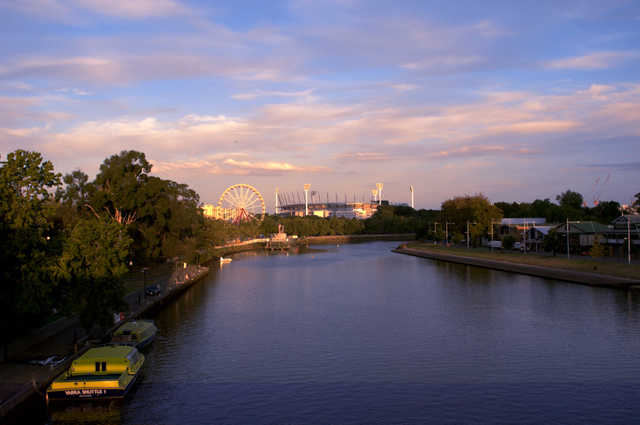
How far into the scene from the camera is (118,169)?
66812 millimetres

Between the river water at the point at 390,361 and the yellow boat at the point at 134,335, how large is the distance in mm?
1098

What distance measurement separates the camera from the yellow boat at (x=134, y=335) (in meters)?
31.0

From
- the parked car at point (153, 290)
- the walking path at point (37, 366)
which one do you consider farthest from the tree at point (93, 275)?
the parked car at point (153, 290)

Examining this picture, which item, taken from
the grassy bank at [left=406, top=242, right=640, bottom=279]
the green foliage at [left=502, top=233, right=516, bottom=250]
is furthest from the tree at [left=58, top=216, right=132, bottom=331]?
the green foliage at [left=502, top=233, right=516, bottom=250]

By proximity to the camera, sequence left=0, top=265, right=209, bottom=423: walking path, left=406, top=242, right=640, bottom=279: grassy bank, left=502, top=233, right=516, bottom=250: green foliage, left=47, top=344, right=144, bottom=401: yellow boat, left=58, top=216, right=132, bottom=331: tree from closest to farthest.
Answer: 1. left=0, top=265, right=209, bottom=423: walking path
2. left=47, top=344, right=144, bottom=401: yellow boat
3. left=58, top=216, right=132, bottom=331: tree
4. left=406, top=242, right=640, bottom=279: grassy bank
5. left=502, top=233, right=516, bottom=250: green foliage

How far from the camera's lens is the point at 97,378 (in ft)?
78.4

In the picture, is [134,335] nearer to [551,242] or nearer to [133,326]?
[133,326]

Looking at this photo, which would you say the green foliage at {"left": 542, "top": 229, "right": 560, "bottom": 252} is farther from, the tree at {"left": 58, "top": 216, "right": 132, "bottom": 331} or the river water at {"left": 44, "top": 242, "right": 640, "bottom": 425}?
the tree at {"left": 58, "top": 216, "right": 132, "bottom": 331}

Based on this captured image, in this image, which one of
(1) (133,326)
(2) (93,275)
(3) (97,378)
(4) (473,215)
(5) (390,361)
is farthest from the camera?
(4) (473,215)

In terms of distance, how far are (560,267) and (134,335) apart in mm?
57165

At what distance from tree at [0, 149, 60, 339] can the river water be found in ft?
A: 18.7

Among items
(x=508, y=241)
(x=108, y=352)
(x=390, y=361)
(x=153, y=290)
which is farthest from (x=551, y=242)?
(x=108, y=352)

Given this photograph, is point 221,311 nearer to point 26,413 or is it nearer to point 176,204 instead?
point 26,413

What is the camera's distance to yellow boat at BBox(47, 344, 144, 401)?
22984 mm
